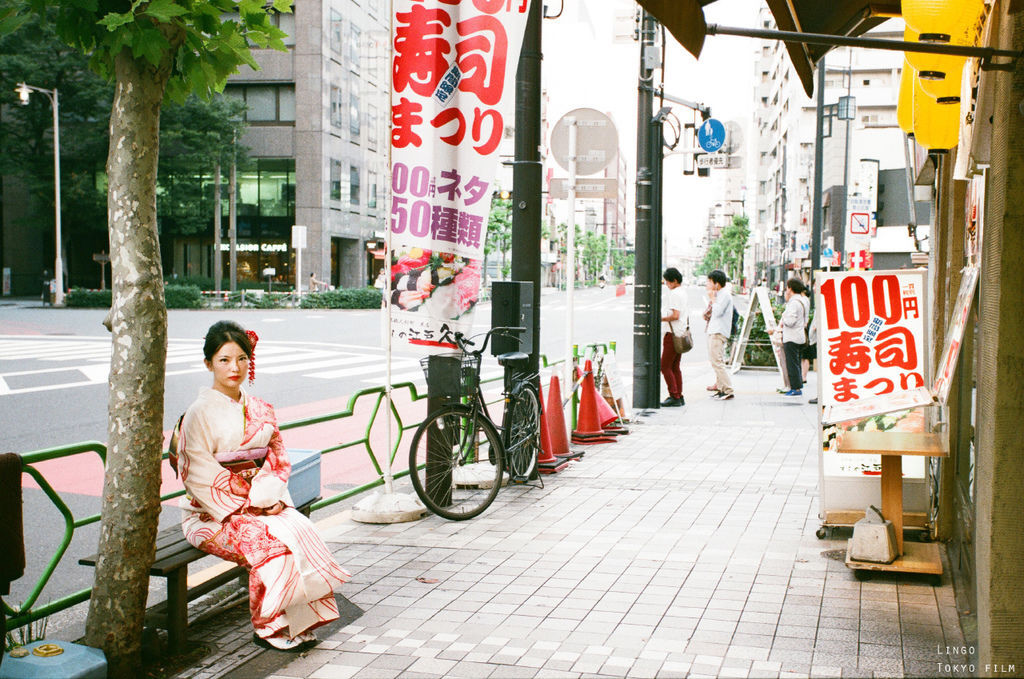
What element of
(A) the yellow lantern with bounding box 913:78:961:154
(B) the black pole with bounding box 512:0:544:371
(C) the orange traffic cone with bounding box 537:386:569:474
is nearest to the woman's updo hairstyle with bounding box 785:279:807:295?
(C) the orange traffic cone with bounding box 537:386:569:474

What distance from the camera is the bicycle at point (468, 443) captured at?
7055 millimetres

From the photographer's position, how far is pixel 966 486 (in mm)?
5188

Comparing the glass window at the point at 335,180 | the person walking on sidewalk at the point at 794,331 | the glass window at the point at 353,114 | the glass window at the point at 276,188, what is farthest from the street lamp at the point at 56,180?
A: the person walking on sidewalk at the point at 794,331

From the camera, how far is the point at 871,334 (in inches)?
244

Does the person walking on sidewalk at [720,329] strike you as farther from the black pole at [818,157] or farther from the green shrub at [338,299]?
the green shrub at [338,299]

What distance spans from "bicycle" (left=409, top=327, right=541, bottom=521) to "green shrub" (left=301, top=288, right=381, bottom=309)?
35.9m

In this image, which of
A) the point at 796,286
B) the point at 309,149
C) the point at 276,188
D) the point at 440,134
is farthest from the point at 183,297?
the point at 440,134

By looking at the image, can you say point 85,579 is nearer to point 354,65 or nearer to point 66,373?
point 66,373

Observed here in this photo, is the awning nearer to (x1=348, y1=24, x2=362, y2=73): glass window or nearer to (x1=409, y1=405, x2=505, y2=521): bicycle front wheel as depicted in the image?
(x1=409, y1=405, x2=505, y2=521): bicycle front wheel

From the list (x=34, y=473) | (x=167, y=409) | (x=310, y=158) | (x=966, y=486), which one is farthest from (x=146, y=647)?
(x=310, y=158)

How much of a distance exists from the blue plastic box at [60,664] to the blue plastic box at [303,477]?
1.65 meters

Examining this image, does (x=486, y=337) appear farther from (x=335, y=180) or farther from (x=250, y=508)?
(x=335, y=180)

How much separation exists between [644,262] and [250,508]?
999 cm

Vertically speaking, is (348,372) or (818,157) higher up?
(818,157)
